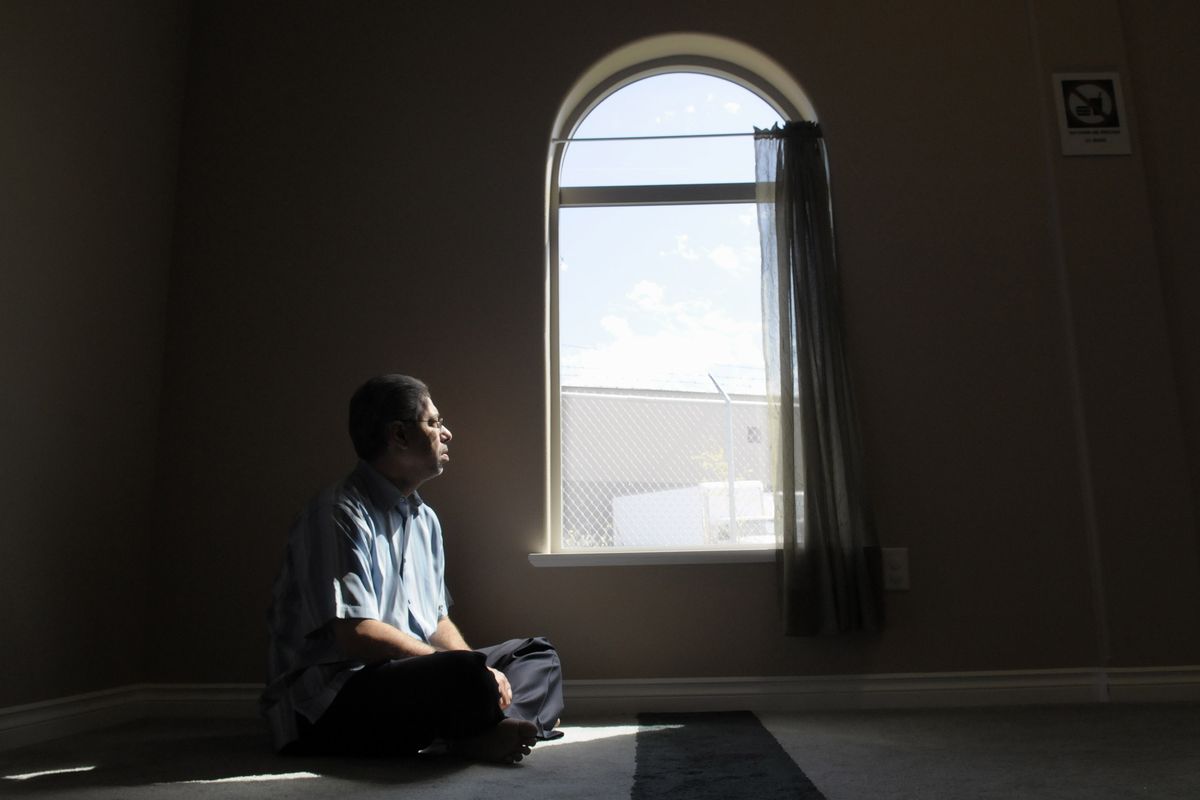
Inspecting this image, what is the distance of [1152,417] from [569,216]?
209cm

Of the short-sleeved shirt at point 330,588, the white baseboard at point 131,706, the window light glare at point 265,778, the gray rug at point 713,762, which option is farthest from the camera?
the white baseboard at point 131,706

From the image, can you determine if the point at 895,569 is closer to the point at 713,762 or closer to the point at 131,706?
the point at 713,762

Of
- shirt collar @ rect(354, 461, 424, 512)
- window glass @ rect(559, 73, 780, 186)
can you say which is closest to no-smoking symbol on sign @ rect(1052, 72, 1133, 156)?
window glass @ rect(559, 73, 780, 186)

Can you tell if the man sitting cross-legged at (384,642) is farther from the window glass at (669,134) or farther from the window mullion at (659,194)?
the window glass at (669,134)

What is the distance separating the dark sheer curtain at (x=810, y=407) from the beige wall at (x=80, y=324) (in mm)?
2064

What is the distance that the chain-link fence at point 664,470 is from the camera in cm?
311

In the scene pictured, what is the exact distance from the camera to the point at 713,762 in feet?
6.53

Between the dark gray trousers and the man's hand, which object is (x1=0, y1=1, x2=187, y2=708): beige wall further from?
the man's hand

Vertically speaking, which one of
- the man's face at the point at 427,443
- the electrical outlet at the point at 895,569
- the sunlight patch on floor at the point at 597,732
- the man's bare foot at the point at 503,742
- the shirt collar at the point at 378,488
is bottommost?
the sunlight patch on floor at the point at 597,732

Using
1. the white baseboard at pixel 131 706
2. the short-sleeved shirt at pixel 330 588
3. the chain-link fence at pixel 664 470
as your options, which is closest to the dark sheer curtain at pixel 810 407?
the chain-link fence at pixel 664 470

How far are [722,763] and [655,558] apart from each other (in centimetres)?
100

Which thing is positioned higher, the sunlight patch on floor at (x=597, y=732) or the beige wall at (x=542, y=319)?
the beige wall at (x=542, y=319)

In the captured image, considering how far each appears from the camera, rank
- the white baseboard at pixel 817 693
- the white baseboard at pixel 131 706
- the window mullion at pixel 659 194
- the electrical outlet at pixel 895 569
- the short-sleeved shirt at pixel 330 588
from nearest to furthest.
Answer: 1. the short-sleeved shirt at pixel 330 588
2. the white baseboard at pixel 131 706
3. the white baseboard at pixel 817 693
4. the electrical outlet at pixel 895 569
5. the window mullion at pixel 659 194

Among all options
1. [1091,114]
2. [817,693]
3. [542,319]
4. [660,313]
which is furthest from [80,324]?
[1091,114]
